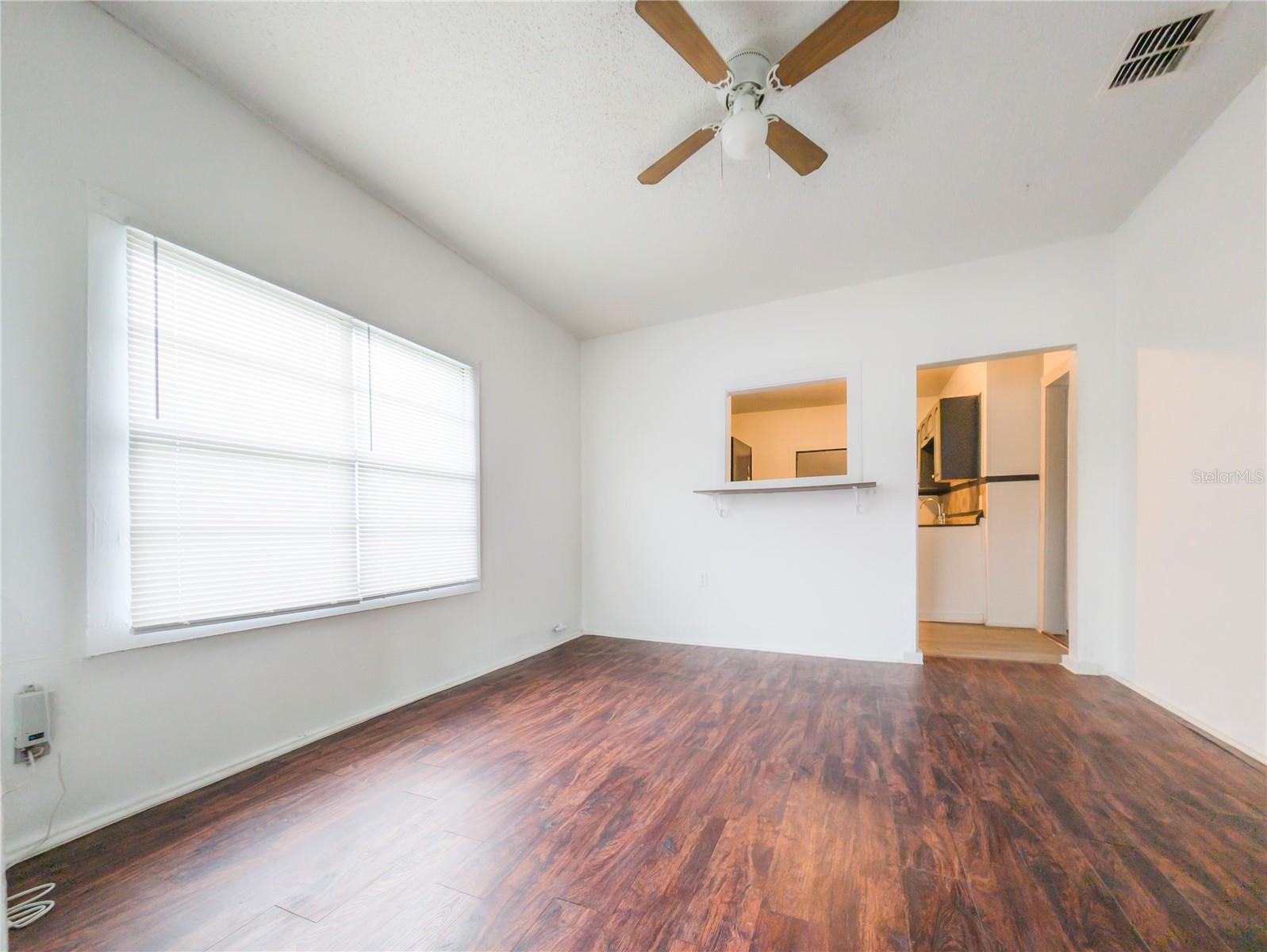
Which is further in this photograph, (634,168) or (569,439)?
(569,439)

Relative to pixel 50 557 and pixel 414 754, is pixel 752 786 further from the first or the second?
pixel 50 557

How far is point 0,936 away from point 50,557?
115 cm

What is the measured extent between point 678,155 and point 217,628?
2.81 metres

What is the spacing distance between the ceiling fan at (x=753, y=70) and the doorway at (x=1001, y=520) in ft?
10.1

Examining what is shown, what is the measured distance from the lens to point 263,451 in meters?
2.18

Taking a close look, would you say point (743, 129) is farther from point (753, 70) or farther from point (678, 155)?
point (678, 155)

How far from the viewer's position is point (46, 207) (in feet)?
5.32

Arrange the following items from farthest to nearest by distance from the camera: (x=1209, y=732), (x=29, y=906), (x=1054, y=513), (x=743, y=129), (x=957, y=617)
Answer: (x=957, y=617)
(x=1054, y=513)
(x=1209, y=732)
(x=743, y=129)
(x=29, y=906)

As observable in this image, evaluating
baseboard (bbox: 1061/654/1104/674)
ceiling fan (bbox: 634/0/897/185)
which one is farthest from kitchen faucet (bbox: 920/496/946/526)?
ceiling fan (bbox: 634/0/897/185)

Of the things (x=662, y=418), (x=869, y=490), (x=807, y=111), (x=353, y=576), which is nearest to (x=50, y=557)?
(x=353, y=576)


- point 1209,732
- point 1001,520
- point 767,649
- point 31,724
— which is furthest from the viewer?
point 1001,520

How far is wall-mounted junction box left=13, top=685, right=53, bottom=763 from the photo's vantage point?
58.9 inches

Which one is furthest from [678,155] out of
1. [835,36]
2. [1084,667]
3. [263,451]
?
[1084,667]

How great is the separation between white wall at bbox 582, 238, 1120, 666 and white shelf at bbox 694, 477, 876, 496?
0.10 metres
